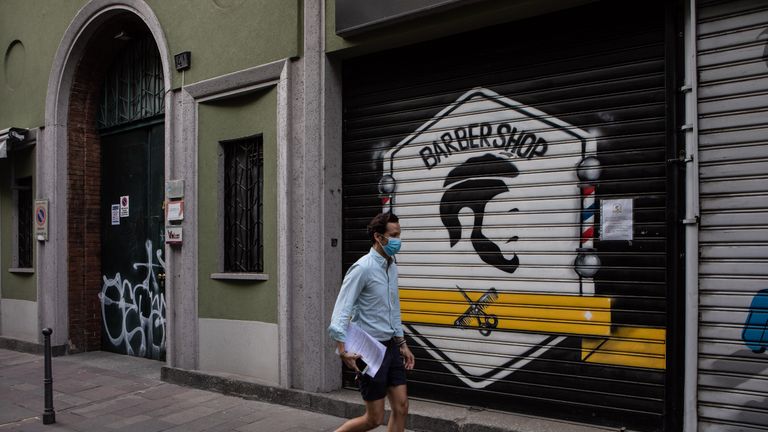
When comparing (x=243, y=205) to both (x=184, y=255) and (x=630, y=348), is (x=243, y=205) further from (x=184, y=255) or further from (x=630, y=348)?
(x=630, y=348)

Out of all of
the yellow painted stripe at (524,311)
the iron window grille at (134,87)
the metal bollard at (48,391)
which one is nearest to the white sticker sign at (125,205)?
the iron window grille at (134,87)

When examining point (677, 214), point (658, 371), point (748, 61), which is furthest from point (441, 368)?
point (748, 61)

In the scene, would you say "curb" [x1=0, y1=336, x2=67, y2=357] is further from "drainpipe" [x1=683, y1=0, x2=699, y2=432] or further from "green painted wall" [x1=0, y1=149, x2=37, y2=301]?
"drainpipe" [x1=683, y1=0, x2=699, y2=432]

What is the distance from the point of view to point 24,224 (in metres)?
12.3

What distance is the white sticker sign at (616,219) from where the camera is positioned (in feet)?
18.0

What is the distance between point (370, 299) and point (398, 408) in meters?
0.78

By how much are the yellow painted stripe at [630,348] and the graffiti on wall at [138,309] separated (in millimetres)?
6742

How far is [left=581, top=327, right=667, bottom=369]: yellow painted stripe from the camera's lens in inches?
208

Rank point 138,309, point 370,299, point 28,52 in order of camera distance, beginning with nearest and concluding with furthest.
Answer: point 370,299 → point 138,309 → point 28,52

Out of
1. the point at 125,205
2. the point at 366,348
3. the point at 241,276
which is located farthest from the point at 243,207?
the point at 366,348

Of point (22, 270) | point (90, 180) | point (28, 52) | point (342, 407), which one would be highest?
point (28, 52)

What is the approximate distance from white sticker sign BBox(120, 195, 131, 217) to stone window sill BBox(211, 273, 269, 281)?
3.41 metres

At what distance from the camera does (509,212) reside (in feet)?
20.3

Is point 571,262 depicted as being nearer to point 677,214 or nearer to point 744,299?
point 677,214
